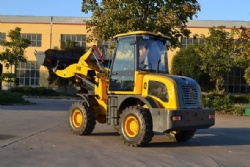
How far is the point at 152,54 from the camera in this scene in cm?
1149

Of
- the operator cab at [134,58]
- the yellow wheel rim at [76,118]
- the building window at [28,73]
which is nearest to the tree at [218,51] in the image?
the operator cab at [134,58]

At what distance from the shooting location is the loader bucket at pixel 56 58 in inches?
529

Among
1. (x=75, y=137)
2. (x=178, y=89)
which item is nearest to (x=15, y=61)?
(x=75, y=137)

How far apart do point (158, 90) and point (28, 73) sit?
45.8 m

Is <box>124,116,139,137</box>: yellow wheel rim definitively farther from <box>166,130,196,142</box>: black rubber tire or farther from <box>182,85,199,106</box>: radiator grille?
<box>166,130,196,142</box>: black rubber tire

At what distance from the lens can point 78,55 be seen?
46.4ft

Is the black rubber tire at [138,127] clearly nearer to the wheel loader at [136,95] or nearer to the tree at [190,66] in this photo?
the wheel loader at [136,95]

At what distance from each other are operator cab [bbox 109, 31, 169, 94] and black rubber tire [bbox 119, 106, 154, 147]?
79 cm

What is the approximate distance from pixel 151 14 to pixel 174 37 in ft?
6.60

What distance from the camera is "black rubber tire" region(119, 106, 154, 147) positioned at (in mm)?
10195

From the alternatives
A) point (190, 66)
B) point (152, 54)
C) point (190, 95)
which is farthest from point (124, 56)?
point (190, 66)

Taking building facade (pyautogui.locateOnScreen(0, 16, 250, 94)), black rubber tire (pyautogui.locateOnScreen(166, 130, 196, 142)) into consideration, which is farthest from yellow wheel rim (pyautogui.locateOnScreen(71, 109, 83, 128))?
building facade (pyautogui.locateOnScreen(0, 16, 250, 94))

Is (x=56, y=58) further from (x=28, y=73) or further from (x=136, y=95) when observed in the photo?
(x=28, y=73)

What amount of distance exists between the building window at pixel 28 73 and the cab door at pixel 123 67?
43.8 meters
